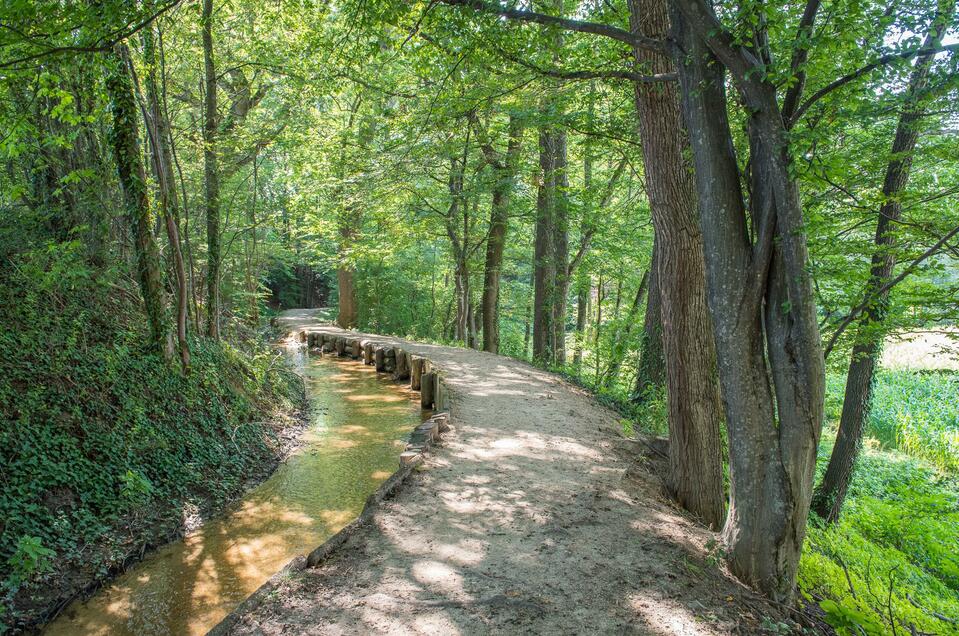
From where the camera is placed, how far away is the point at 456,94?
18.1ft

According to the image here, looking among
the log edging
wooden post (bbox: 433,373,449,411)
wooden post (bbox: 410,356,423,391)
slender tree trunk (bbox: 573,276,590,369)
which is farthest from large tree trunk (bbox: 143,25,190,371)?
slender tree trunk (bbox: 573,276,590,369)

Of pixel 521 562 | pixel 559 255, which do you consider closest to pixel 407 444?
pixel 521 562

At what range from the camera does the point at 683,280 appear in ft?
14.3

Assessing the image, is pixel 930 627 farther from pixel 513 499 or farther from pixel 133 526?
pixel 133 526

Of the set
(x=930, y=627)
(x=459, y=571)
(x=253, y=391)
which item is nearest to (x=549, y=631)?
(x=459, y=571)

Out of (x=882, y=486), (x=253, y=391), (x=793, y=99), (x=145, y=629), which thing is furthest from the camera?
(x=882, y=486)

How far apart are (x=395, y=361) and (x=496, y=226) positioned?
13.7 ft

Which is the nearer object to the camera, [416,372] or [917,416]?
[416,372]

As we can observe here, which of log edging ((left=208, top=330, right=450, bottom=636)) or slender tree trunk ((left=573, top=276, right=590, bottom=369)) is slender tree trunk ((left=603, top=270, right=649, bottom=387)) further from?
log edging ((left=208, top=330, right=450, bottom=636))

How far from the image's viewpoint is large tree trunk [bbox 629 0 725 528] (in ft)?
14.2

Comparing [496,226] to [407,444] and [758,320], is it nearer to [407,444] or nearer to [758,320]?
[407,444]

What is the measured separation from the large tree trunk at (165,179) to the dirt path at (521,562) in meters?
3.62

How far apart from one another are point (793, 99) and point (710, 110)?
0.44 metres

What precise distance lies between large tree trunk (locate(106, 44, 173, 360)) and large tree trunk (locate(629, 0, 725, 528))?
18.0 feet
